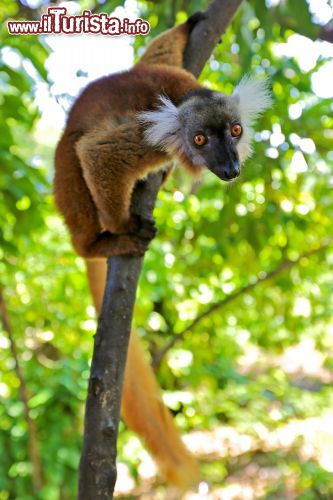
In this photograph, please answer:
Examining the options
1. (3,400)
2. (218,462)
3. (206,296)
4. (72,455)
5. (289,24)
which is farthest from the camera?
(218,462)

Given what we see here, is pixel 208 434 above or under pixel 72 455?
under

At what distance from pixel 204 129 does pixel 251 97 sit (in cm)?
45

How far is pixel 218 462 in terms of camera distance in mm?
5918

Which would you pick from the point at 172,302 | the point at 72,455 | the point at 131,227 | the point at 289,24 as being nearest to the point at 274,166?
the point at 289,24

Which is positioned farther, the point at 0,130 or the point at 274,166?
the point at 274,166

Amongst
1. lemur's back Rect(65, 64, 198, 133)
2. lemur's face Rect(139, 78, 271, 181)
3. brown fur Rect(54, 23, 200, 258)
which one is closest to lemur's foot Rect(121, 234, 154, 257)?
brown fur Rect(54, 23, 200, 258)

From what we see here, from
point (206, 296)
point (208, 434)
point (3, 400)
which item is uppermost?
point (206, 296)

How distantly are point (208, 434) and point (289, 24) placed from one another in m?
4.35

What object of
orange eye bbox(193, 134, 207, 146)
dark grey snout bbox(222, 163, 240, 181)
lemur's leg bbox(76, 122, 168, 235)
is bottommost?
lemur's leg bbox(76, 122, 168, 235)

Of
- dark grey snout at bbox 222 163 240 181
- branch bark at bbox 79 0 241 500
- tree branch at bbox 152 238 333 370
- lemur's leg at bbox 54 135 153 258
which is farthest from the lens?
tree branch at bbox 152 238 333 370

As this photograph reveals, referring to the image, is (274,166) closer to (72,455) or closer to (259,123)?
(259,123)

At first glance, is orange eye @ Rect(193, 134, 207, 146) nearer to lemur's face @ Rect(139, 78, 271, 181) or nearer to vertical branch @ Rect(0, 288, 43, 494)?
lemur's face @ Rect(139, 78, 271, 181)

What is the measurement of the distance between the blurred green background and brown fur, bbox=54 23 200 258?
46cm

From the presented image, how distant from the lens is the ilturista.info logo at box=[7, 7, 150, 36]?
2879mm
